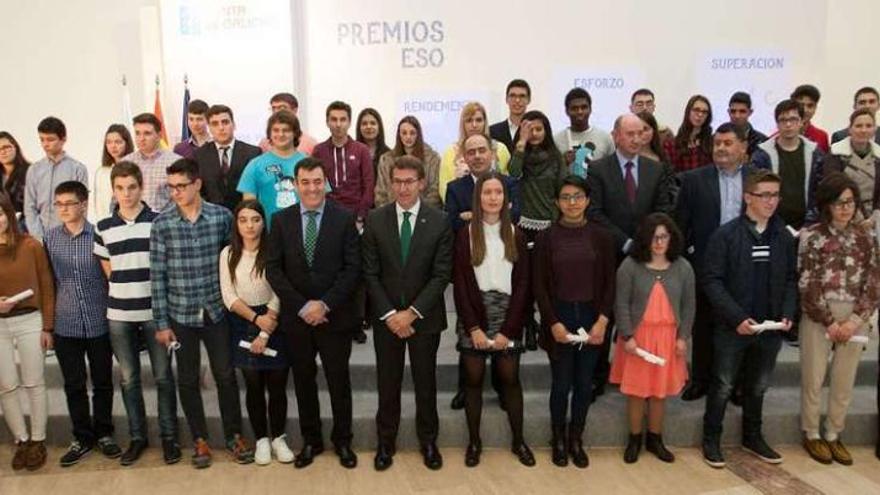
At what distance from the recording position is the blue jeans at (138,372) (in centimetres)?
343

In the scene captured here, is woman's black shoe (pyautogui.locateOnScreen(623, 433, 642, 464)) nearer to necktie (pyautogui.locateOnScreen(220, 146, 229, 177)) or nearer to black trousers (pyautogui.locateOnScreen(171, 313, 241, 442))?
black trousers (pyautogui.locateOnScreen(171, 313, 241, 442))

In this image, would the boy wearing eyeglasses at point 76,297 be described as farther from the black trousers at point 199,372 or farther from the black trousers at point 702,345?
the black trousers at point 702,345

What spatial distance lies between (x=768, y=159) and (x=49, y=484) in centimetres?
444

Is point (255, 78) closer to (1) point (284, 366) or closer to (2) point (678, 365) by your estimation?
(1) point (284, 366)

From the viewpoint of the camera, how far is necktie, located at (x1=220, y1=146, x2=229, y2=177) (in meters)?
4.24

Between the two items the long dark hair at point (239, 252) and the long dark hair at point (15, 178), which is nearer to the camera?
the long dark hair at point (239, 252)

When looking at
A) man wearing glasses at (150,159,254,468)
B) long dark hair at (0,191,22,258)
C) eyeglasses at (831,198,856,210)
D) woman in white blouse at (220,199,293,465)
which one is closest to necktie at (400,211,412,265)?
woman in white blouse at (220,199,293,465)

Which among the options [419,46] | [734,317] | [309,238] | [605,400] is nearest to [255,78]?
[419,46]

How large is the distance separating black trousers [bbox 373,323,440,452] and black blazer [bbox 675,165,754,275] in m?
1.57

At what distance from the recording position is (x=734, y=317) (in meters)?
3.32

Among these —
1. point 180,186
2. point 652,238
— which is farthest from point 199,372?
point 652,238

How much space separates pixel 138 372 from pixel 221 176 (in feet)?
4.43

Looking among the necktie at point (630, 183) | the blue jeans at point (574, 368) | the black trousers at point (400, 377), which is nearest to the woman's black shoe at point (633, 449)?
the blue jeans at point (574, 368)

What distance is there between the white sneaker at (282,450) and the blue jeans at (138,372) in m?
0.57
